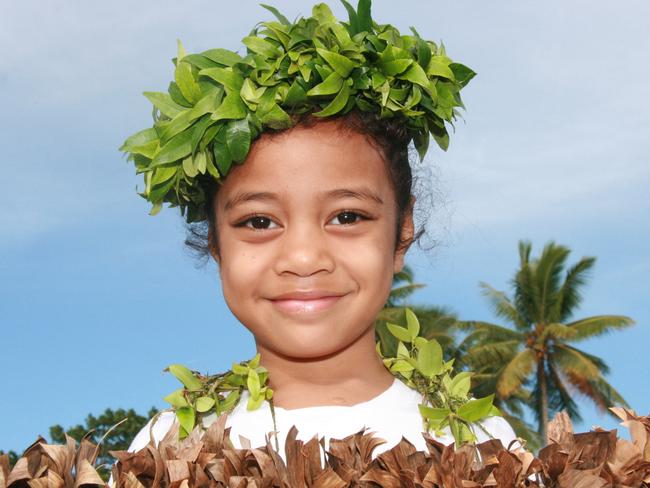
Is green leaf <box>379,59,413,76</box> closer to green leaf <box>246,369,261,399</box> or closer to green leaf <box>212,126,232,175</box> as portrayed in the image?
green leaf <box>212,126,232,175</box>

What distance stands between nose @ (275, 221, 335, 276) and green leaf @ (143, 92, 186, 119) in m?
0.62

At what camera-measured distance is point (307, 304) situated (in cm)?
→ 305

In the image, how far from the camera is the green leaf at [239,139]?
9.82 feet

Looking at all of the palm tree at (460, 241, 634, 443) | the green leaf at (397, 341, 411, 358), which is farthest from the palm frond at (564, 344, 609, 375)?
the green leaf at (397, 341, 411, 358)

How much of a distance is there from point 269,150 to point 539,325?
28.8 m

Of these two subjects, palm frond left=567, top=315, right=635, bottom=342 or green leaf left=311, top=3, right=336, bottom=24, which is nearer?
green leaf left=311, top=3, right=336, bottom=24

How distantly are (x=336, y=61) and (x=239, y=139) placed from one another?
41 centimetres

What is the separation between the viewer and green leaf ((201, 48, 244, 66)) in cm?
315

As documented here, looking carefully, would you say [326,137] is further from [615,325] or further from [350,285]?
[615,325]

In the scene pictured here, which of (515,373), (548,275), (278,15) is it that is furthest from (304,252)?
(548,275)

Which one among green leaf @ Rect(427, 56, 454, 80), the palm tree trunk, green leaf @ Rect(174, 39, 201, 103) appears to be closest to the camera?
→ green leaf @ Rect(174, 39, 201, 103)

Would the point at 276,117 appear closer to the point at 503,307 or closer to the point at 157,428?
the point at 157,428

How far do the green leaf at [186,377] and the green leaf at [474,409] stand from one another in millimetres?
920

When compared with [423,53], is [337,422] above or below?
below
